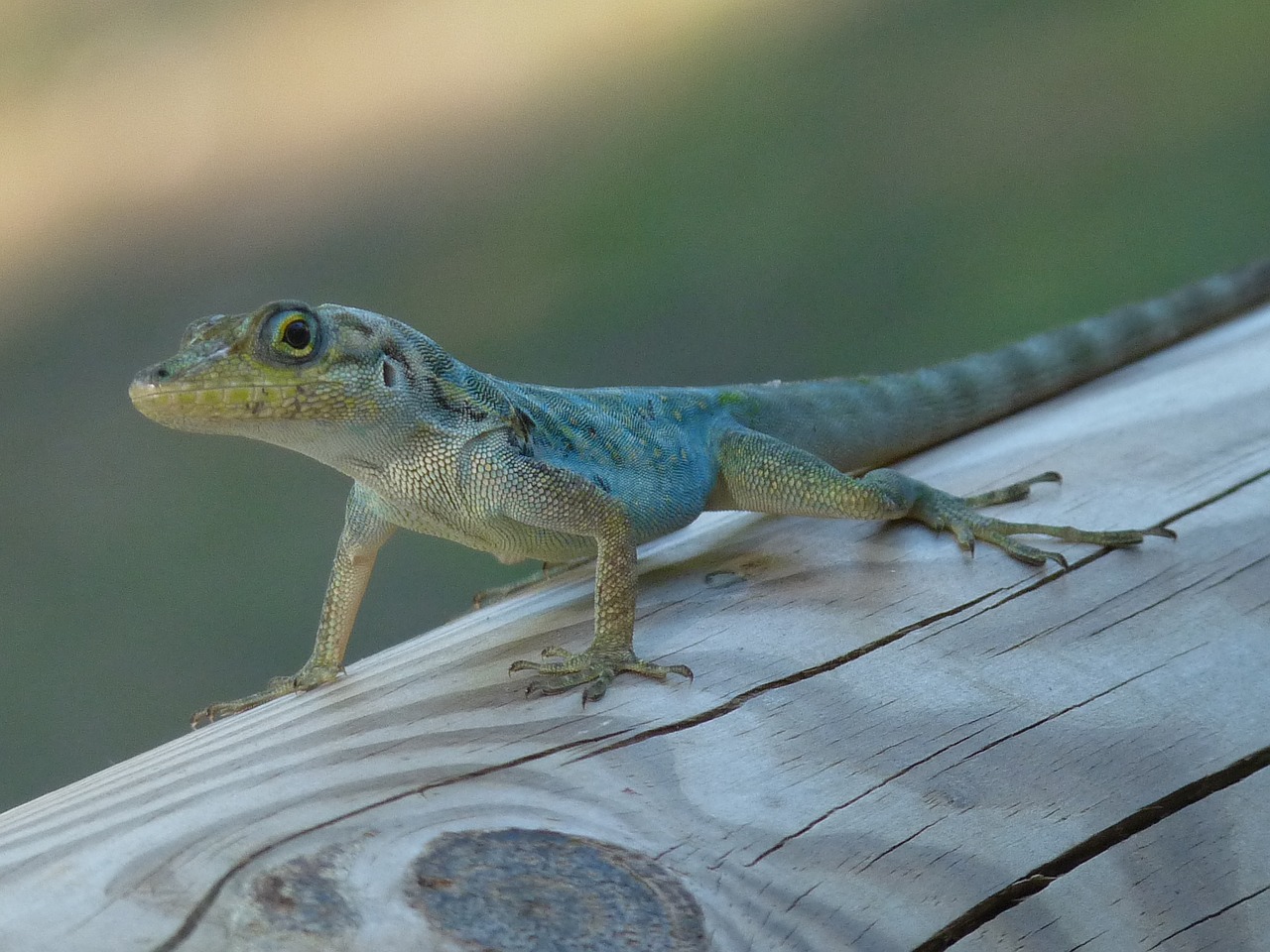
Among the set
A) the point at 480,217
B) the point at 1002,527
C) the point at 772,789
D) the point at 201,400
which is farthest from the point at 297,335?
the point at 480,217

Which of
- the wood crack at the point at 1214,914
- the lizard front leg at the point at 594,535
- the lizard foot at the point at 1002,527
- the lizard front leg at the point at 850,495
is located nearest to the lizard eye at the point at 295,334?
the lizard front leg at the point at 594,535

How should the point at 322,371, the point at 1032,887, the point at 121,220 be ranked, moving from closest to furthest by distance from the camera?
the point at 1032,887
the point at 322,371
the point at 121,220

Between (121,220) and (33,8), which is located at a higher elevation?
(33,8)

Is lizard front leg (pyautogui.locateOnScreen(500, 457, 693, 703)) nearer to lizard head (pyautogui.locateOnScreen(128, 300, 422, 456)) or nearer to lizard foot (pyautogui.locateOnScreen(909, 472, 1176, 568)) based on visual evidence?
lizard head (pyautogui.locateOnScreen(128, 300, 422, 456))

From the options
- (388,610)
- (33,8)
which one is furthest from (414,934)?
(33,8)

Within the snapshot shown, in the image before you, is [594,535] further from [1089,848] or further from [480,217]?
[480,217]

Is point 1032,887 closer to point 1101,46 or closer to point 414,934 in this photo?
point 414,934

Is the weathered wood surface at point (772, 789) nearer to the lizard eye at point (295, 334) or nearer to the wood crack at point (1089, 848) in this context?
the wood crack at point (1089, 848)
